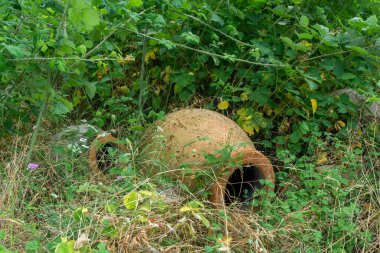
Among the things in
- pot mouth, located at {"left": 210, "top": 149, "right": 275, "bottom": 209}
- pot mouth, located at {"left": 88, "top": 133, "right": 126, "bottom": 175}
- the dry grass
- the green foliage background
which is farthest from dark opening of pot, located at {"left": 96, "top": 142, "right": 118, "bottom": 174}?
pot mouth, located at {"left": 210, "top": 149, "right": 275, "bottom": 209}

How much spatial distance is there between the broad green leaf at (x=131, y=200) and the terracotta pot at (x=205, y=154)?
0.57 m

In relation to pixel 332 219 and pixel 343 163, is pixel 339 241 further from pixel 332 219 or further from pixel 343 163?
pixel 343 163

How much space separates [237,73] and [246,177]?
0.84 meters

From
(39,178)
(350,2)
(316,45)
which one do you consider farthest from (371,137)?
(39,178)

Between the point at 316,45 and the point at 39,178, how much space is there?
1.98 m

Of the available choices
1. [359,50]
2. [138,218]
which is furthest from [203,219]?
[359,50]

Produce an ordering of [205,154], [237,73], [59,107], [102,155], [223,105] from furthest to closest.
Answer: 1. [237,73]
2. [223,105]
3. [102,155]
4. [205,154]
5. [59,107]

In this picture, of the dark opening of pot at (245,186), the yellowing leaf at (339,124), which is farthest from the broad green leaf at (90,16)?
the yellowing leaf at (339,124)

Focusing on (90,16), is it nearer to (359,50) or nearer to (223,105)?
(223,105)

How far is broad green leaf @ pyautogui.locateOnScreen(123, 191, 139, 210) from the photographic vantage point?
2.70 m

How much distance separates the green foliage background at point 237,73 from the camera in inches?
142

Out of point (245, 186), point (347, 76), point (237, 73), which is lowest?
point (245, 186)

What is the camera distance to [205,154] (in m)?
3.61

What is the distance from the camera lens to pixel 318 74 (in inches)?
166
